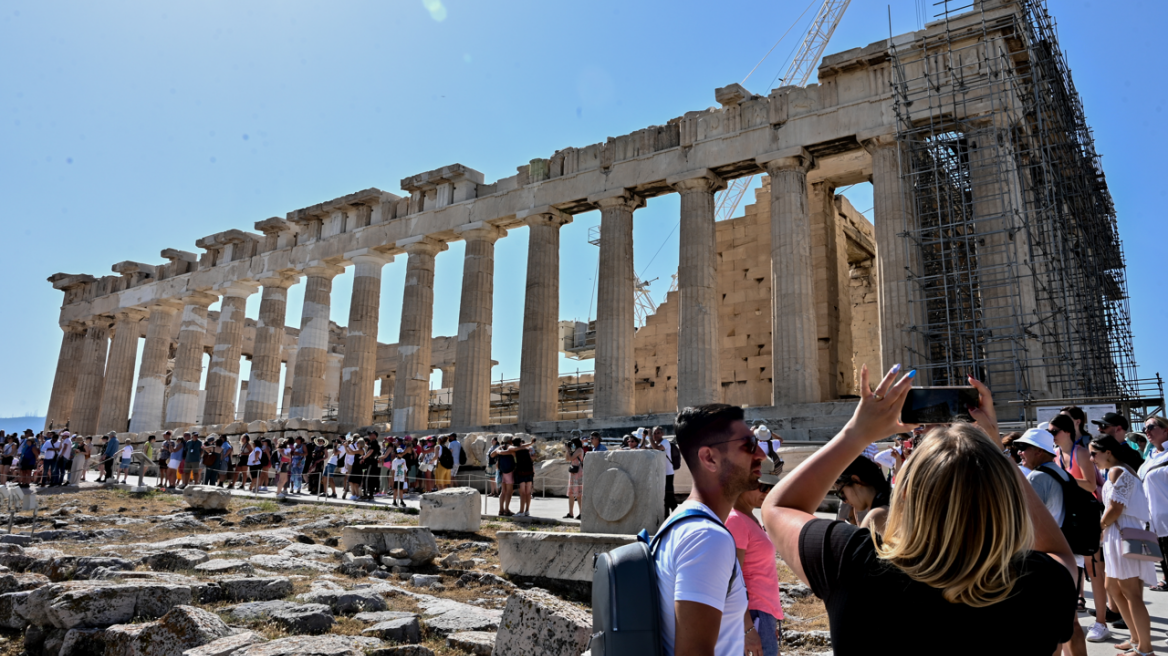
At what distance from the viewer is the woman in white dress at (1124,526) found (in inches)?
218

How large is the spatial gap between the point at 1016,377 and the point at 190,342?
3130 centimetres

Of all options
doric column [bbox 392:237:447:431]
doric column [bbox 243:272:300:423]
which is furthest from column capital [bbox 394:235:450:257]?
doric column [bbox 243:272:300:423]

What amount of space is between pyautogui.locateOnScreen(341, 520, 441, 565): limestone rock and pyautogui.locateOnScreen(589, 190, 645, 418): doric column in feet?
42.4

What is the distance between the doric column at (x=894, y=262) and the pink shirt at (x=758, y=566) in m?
15.7

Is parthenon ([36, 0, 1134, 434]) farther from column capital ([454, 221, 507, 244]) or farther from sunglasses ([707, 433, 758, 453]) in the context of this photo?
sunglasses ([707, 433, 758, 453])

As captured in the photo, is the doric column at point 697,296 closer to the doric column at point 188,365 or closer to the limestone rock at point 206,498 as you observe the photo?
the limestone rock at point 206,498

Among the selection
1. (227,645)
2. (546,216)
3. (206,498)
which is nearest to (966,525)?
(227,645)

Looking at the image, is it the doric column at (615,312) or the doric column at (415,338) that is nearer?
the doric column at (615,312)

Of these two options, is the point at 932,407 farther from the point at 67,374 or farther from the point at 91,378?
the point at 67,374

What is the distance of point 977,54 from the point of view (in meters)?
19.2

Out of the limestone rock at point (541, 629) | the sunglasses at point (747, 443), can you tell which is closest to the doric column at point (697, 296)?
the limestone rock at point (541, 629)

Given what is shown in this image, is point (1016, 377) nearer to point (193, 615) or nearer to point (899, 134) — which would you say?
point (899, 134)

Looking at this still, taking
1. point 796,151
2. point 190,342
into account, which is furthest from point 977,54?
point 190,342

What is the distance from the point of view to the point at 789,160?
21516 millimetres
